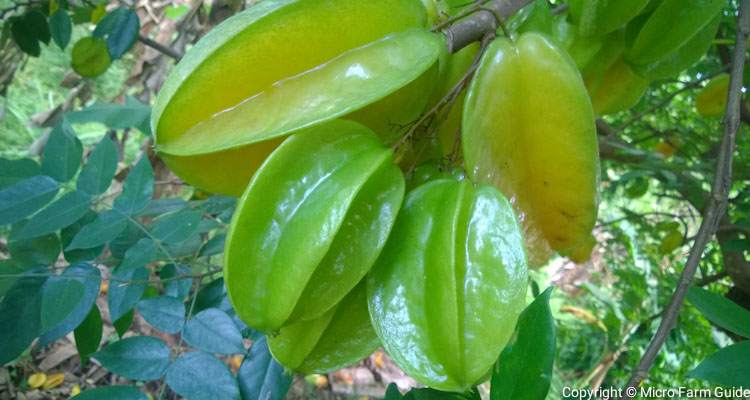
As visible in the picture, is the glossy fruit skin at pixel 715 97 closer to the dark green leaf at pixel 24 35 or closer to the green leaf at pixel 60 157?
the green leaf at pixel 60 157

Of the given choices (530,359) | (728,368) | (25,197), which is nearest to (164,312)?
(25,197)

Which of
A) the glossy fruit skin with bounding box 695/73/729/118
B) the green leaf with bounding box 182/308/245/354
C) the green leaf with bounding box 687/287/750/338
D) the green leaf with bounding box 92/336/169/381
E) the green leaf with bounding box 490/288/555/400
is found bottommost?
the glossy fruit skin with bounding box 695/73/729/118

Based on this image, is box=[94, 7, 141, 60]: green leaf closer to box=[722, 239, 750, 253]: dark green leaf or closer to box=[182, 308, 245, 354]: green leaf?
box=[182, 308, 245, 354]: green leaf

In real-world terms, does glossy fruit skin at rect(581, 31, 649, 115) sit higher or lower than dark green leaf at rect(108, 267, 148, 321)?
higher

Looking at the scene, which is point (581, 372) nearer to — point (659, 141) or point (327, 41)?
point (659, 141)

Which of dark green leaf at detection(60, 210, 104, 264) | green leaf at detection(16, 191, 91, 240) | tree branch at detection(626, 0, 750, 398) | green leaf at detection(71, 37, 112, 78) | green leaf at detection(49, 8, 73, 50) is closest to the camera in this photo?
tree branch at detection(626, 0, 750, 398)

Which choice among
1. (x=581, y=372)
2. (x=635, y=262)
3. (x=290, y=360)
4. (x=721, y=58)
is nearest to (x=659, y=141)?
(x=721, y=58)

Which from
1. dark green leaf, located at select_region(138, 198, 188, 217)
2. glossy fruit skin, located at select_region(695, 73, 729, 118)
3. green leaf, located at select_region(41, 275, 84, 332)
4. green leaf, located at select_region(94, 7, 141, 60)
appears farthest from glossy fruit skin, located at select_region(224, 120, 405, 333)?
glossy fruit skin, located at select_region(695, 73, 729, 118)

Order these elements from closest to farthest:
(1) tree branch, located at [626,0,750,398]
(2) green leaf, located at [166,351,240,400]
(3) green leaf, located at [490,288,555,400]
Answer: (3) green leaf, located at [490,288,555,400] → (1) tree branch, located at [626,0,750,398] → (2) green leaf, located at [166,351,240,400]
